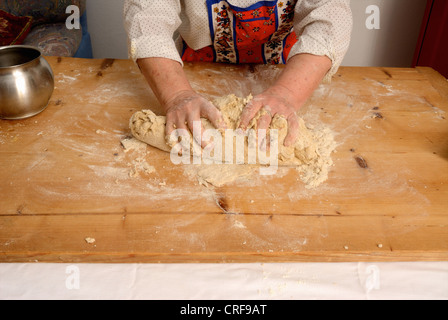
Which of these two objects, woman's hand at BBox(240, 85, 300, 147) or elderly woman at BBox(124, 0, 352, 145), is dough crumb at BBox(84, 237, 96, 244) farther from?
woman's hand at BBox(240, 85, 300, 147)

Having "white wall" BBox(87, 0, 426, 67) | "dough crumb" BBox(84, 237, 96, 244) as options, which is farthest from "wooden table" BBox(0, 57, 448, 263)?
"white wall" BBox(87, 0, 426, 67)

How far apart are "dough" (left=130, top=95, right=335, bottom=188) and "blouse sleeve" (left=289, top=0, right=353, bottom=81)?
297 mm

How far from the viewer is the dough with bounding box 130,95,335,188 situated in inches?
44.5

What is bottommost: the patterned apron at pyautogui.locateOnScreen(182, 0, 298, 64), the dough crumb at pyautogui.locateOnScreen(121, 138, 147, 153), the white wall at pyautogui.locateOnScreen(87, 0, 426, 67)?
the white wall at pyautogui.locateOnScreen(87, 0, 426, 67)

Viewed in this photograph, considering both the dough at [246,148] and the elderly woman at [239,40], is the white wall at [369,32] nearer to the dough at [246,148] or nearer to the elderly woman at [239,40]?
the elderly woman at [239,40]

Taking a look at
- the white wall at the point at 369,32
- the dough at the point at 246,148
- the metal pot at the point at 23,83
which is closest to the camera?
the dough at the point at 246,148

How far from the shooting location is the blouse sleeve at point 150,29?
4.36 ft

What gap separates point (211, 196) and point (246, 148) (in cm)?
21

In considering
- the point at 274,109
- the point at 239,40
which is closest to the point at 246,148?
the point at 274,109

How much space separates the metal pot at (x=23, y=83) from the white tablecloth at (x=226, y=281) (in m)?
0.58

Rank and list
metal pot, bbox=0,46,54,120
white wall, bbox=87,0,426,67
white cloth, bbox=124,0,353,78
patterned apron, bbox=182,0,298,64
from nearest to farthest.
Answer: metal pot, bbox=0,46,54,120, white cloth, bbox=124,0,353,78, patterned apron, bbox=182,0,298,64, white wall, bbox=87,0,426,67

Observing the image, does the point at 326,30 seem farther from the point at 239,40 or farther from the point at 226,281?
the point at 226,281

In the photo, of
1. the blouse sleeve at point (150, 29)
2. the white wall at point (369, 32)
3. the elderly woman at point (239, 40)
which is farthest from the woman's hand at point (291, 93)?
the white wall at point (369, 32)
